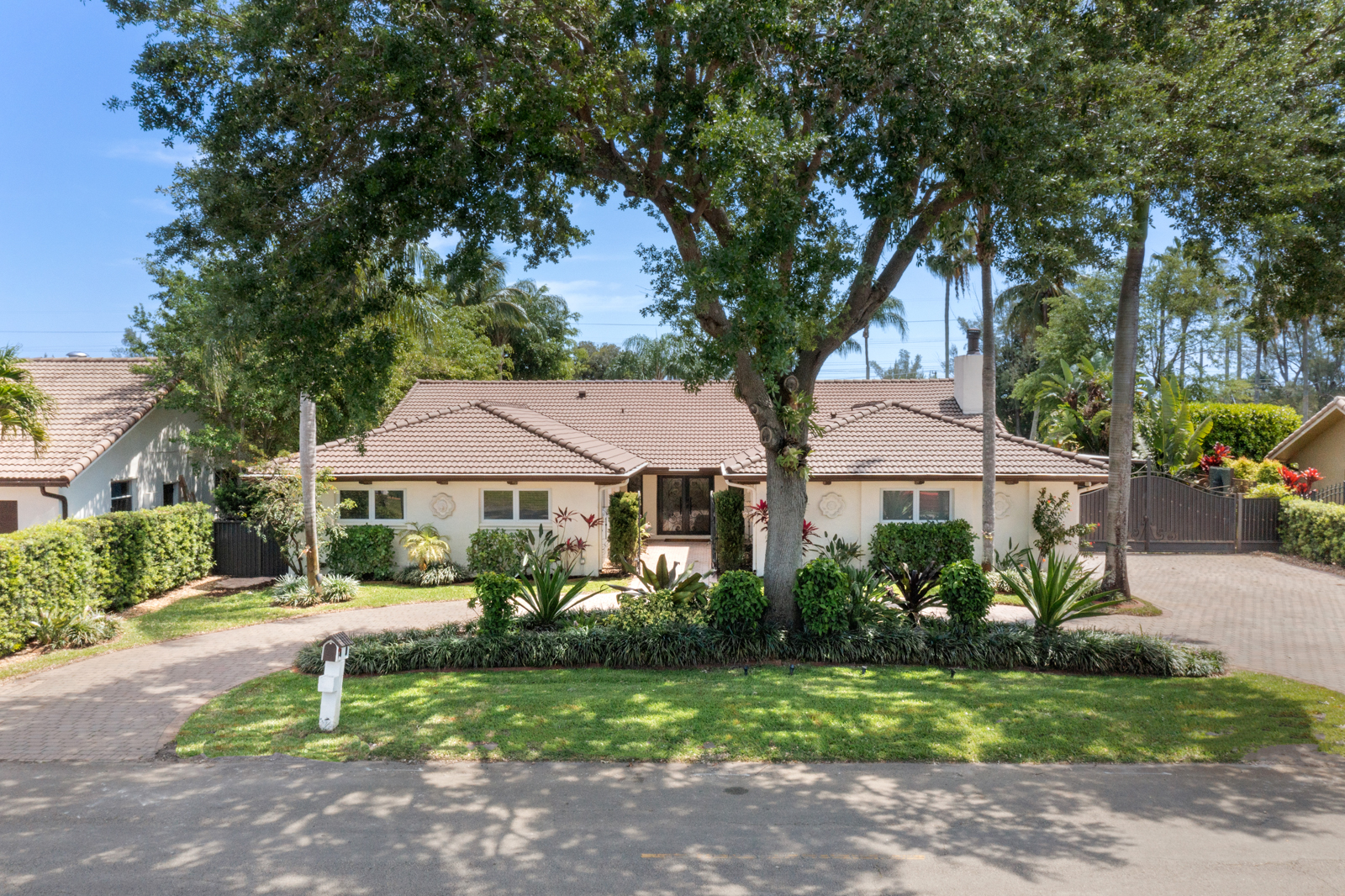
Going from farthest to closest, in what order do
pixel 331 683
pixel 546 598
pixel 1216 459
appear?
1. pixel 1216 459
2. pixel 546 598
3. pixel 331 683

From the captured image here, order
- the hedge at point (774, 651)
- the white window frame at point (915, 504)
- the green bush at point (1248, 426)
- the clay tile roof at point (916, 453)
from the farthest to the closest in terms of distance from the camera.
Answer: the green bush at point (1248, 426), the white window frame at point (915, 504), the clay tile roof at point (916, 453), the hedge at point (774, 651)

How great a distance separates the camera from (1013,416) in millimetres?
54719

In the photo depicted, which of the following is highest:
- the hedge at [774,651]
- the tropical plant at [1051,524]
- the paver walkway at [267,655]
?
the tropical plant at [1051,524]

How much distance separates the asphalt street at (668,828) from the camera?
5.34 m

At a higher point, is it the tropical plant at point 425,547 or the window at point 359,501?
the window at point 359,501

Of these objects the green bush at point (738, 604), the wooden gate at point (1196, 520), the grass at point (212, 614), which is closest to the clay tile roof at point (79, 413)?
the grass at point (212, 614)

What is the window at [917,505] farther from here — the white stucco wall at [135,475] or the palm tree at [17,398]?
the white stucco wall at [135,475]

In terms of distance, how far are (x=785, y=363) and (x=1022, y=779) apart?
4.83 meters

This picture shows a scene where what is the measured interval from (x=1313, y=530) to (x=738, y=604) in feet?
57.8

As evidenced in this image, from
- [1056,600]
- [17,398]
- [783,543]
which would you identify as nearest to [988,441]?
[1056,600]

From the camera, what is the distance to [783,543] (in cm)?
1170

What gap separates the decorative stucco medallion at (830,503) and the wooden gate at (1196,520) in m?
9.13

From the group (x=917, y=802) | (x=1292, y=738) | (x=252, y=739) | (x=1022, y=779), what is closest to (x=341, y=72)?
(x=252, y=739)

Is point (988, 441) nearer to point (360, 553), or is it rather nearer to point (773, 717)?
point (773, 717)
